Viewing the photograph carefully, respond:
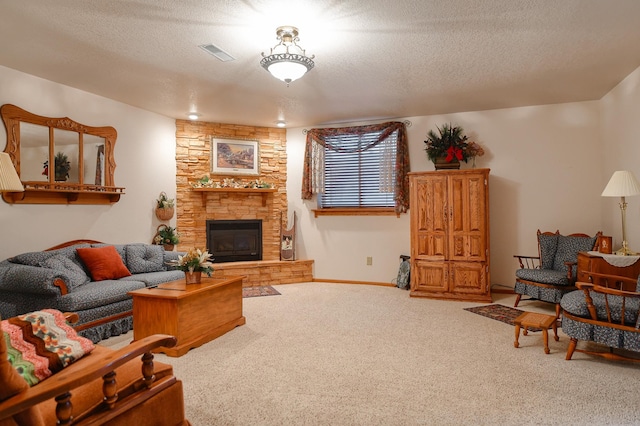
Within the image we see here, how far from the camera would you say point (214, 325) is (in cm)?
376

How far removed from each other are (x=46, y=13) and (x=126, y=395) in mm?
2893

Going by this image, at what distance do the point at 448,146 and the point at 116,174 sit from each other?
472cm

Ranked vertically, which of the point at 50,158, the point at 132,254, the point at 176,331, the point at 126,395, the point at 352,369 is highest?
the point at 50,158

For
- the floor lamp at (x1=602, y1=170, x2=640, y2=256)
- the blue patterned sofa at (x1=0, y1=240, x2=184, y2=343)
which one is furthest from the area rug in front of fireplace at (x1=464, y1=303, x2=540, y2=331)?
the blue patterned sofa at (x1=0, y1=240, x2=184, y2=343)

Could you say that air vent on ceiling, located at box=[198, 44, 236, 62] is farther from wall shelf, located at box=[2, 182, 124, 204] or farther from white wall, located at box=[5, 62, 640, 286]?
wall shelf, located at box=[2, 182, 124, 204]

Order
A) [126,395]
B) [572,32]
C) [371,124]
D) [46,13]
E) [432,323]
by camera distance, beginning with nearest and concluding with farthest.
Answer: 1. [126,395]
2. [46,13]
3. [572,32]
4. [432,323]
5. [371,124]

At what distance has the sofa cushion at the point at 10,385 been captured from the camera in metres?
1.20

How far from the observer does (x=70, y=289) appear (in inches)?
141

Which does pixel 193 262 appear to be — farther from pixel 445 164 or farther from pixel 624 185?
pixel 624 185

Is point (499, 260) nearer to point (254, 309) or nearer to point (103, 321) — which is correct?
point (254, 309)

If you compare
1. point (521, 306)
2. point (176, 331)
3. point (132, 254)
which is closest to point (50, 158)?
point (132, 254)

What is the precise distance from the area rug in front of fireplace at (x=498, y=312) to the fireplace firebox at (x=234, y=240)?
3597 millimetres

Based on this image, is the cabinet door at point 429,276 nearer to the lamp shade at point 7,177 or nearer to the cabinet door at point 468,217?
the cabinet door at point 468,217


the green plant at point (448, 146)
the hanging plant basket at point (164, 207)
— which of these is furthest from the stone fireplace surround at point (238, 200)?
the green plant at point (448, 146)
